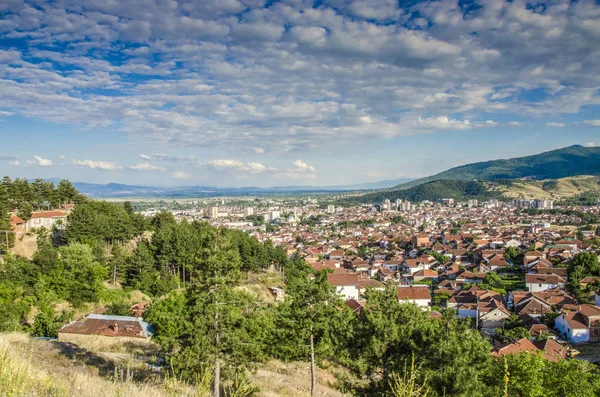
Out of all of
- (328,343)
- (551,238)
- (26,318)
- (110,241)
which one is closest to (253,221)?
(551,238)

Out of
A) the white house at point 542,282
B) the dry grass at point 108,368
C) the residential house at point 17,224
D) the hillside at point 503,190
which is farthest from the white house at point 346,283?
the hillside at point 503,190

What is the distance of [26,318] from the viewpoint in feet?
58.1

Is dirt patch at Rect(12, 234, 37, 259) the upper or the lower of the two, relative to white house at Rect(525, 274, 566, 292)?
upper

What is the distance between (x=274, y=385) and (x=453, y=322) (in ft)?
18.4

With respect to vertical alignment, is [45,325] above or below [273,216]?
above

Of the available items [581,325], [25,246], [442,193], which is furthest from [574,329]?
[442,193]

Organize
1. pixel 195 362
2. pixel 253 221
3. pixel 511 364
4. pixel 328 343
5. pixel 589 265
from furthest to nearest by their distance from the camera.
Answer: pixel 253 221
pixel 589 265
pixel 511 364
pixel 328 343
pixel 195 362

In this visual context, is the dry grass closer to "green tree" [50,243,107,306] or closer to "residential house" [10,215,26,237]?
"green tree" [50,243,107,306]

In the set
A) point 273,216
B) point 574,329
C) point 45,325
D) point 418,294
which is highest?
point 45,325

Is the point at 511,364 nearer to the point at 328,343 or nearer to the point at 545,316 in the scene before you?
the point at 328,343

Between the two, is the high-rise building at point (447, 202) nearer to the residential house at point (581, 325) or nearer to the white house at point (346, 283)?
the white house at point (346, 283)

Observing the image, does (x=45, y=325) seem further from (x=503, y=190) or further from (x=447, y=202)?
(x=503, y=190)

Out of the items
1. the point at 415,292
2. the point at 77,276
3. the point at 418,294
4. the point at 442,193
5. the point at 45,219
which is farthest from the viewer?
the point at 442,193

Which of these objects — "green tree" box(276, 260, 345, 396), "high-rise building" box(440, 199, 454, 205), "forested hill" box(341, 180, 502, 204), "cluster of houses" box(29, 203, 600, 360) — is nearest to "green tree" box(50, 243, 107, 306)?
"cluster of houses" box(29, 203, 600, 360)
